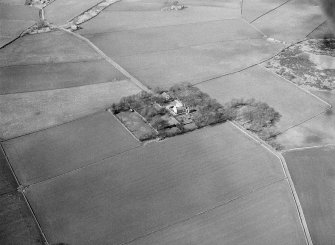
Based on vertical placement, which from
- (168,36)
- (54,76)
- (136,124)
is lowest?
(136,124)

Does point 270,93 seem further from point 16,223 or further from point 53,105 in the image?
point 16,223

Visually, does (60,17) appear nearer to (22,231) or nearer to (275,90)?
(275,90)

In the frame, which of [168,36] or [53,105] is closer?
[53,105]

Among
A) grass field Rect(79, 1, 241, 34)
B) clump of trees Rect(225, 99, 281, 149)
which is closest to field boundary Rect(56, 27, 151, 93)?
grass field Rect(79, 1, 241, 34)

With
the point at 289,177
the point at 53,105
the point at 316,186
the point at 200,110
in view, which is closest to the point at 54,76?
the point at 53,105

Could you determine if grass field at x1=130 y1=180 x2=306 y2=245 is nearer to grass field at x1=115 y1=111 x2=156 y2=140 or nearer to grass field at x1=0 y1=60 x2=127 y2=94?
grass field at x1=115 y1=111 x2=156 y2=140

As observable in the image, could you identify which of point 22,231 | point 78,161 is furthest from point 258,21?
point 22,231
